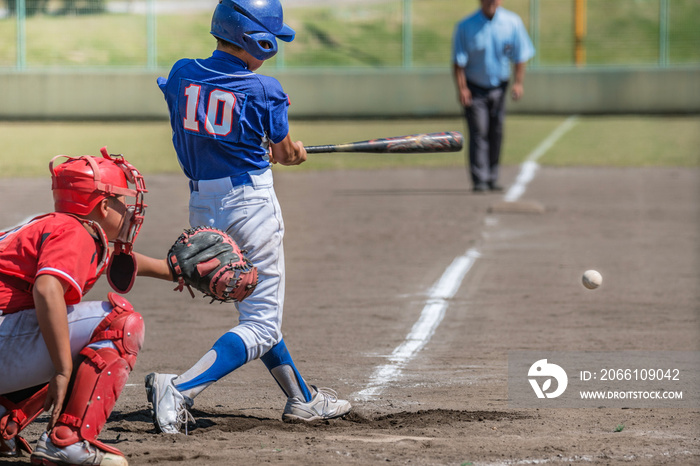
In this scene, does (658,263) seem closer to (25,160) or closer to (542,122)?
(25,160)

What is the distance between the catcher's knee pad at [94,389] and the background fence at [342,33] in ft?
80.5

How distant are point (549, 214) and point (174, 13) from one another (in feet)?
80.8

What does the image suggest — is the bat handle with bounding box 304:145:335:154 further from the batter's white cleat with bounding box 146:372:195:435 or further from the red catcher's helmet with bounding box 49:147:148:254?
the batter's white cleat with bounding box 146:372:195:435

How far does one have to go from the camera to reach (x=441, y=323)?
6730 millimetres

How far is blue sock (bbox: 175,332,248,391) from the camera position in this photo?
4.35m

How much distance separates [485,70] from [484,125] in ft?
2.35

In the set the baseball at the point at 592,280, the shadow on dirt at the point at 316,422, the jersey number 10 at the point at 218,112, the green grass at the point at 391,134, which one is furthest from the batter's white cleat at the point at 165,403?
the green grass at the point at 391,134

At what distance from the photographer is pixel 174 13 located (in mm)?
33969

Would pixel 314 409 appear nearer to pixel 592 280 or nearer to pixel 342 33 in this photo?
pixel 592 280

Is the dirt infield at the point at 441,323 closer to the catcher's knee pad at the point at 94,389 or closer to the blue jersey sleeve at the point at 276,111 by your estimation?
the catcher's knee pad at the point at 94,389

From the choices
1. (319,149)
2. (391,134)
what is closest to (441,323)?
(319,149)

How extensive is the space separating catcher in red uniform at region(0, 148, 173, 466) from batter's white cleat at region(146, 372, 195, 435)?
0.39 meters

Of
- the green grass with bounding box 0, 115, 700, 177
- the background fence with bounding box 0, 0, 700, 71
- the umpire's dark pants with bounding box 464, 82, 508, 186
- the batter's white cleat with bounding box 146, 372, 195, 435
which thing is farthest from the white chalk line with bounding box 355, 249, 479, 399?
the background fence with bounding box 0, 0, 700, 71

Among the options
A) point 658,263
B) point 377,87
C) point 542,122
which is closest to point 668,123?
point 542,122
